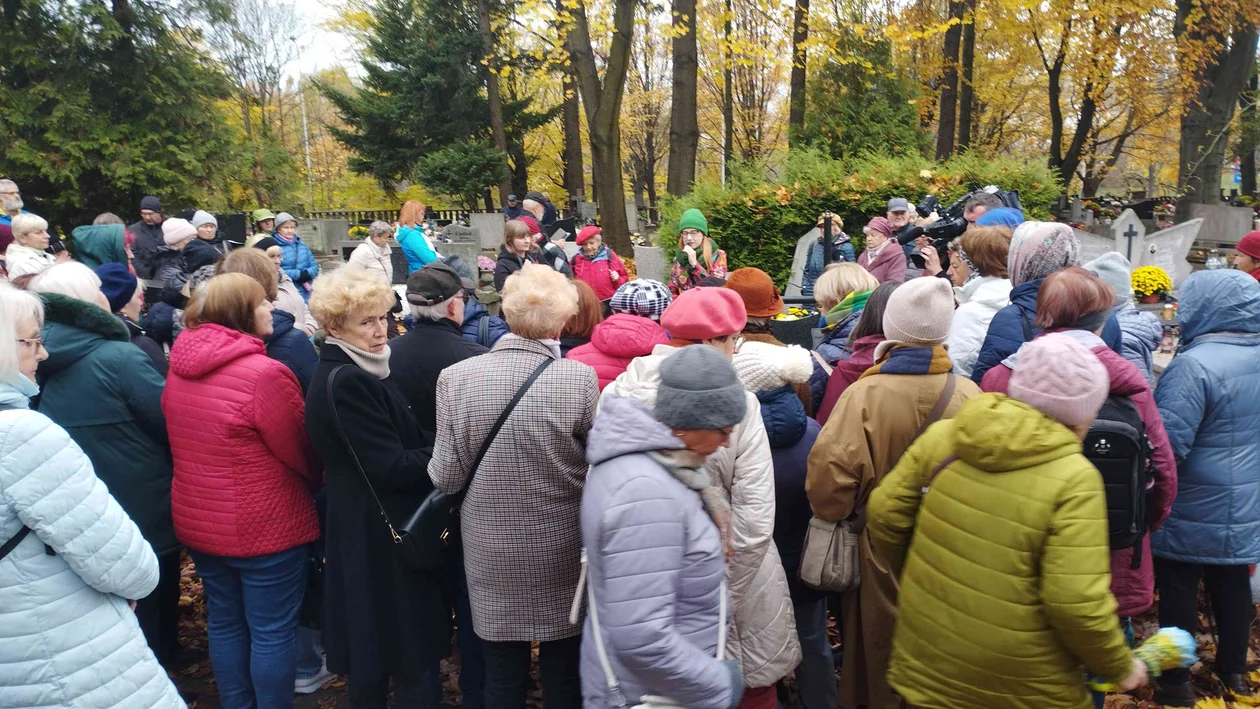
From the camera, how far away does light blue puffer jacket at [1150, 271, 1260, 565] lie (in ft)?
11.4

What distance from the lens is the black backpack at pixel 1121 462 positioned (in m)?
2.78

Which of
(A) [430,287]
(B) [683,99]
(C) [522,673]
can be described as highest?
(B) [683,99]

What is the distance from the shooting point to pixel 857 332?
3.71 m

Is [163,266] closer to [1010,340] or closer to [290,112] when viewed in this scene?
[1010,340]

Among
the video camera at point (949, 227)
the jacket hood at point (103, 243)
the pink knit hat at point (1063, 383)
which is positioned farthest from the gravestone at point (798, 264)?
the pink knit hat at point (1063, 383)

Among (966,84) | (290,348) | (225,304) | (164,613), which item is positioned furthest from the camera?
(966,84)

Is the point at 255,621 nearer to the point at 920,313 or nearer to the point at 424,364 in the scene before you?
the point at 424,364

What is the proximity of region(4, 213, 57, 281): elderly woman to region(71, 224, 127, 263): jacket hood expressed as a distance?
30cm

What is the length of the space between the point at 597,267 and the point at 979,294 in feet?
15.2

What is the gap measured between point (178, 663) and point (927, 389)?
4.01 m

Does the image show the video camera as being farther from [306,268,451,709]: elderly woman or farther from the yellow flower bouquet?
[306,268,451,709]: elderly woman

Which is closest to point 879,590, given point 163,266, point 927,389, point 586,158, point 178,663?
point 927,389

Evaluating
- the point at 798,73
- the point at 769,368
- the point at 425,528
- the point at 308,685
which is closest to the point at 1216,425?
the point at 769,368

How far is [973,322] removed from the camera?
4.11 m
